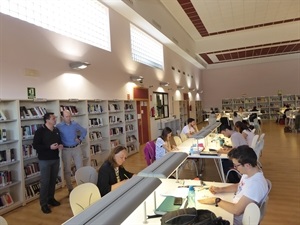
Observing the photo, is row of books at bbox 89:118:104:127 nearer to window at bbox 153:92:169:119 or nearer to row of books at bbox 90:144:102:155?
row of books at bbox 90:144:102:155

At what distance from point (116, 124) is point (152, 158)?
3.20 meters

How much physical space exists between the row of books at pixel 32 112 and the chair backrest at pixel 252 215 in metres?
4.15

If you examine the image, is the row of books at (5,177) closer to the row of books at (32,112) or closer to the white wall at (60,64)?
the row of books at (32,112)

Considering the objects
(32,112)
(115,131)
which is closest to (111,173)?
(32,112)

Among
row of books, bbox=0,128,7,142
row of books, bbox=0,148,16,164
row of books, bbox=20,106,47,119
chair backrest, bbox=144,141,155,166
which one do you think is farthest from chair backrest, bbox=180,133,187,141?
row of books, bbox=0,128,7,142

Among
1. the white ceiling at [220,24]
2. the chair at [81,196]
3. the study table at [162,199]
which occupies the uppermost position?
the white ceiling at [220,24]

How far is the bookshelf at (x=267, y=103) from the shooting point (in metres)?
18.3

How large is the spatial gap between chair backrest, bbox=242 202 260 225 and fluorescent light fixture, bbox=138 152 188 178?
1.98ft

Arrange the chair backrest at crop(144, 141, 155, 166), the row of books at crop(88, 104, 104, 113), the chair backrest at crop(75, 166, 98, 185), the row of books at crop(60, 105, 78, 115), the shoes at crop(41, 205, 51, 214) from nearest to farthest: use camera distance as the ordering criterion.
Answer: the chair backrest at crop(75, 166, 98, 185)
the shoes at crop(41, 205, 51, 214)
the chair backrest at crop(144, 141, 155, 166)
the row of books at crop(60, 105, 78, 115)
the row of books at crop(88, 104, 104, 113)

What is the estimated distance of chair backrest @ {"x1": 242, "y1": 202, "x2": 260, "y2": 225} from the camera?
1673 mm

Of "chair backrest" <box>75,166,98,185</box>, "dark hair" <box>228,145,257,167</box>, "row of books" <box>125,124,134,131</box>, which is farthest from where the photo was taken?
"row of books" <box>125,124,134,131</box>

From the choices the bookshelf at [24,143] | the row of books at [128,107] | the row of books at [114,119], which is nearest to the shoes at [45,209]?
the bookshelf at [24,143]

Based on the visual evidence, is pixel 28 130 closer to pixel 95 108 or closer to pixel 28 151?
pixel 28 151

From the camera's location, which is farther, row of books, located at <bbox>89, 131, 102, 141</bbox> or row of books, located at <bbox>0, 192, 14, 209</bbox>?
row of books, located at <bbox>89, 131, 102, 141</bbox>
